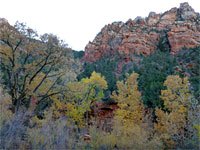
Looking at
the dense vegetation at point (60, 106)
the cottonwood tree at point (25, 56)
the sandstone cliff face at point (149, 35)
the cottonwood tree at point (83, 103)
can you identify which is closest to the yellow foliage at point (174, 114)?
the dense vegetation at point (60, 106)

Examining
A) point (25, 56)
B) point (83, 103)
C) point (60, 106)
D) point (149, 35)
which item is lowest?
point (60, 106)

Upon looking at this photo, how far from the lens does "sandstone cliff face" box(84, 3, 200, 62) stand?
45844mm

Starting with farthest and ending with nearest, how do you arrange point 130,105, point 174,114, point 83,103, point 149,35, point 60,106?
point 149,35, point 83,103, point 60,106, point 130,105, point 174,114

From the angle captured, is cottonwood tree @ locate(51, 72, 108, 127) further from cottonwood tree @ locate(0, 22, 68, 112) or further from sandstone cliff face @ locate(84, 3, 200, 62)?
sandstone cliff face @ locate(84, 3, 200, 62)

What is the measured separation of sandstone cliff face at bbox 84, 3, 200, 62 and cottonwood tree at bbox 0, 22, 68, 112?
3309 cm

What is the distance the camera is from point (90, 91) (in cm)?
1709

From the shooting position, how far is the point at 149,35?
53.9 m

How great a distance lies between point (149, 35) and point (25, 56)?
159ft

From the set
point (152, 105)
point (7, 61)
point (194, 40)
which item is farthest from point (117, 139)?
point (194, 40)

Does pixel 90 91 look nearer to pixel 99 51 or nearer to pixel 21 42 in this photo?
pixel 21 42

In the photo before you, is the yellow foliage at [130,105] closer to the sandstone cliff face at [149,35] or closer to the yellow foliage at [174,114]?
the yellow foliage at [174,114]

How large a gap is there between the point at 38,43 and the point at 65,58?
209 cm

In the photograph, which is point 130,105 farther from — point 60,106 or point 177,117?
point 60,106

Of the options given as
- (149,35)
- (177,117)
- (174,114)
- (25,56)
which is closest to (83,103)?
(25,56)
